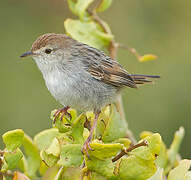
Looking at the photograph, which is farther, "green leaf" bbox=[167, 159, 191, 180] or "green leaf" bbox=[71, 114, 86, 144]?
"green leaf" bbox=[71, 114, 86, 144]

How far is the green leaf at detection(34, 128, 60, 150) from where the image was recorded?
2.57m

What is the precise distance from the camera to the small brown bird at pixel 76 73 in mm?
3344

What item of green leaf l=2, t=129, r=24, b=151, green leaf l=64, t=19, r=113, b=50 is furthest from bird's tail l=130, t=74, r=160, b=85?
green leaf l=2, t=129, r=24, b=151

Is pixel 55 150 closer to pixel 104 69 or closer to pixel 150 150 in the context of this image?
pixel 150 150

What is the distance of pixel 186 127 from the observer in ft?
17.0

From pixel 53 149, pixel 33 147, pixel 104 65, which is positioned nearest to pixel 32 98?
pixel 104 65

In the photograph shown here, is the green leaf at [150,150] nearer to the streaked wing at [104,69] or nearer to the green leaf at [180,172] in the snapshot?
the green leaf at [180,172]

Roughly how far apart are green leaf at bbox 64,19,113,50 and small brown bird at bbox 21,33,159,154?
0.99ft

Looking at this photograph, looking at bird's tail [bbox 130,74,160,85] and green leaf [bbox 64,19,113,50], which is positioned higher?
green leaf [bbox 64,19,113,50]

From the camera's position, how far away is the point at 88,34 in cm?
311

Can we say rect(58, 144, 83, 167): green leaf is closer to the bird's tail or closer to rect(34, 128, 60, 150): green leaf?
rect(34, 128, 60, 150): green leaf

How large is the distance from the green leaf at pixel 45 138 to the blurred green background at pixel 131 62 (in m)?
2.75

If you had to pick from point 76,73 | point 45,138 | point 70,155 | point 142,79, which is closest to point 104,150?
point 70,155

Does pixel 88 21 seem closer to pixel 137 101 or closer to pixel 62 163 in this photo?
pixel 62 163
